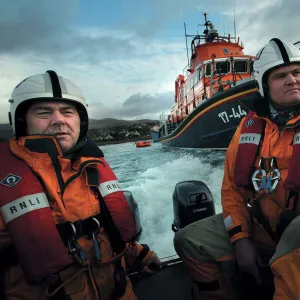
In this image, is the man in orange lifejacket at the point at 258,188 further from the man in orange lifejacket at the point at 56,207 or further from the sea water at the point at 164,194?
the sea water at the point at 164,194

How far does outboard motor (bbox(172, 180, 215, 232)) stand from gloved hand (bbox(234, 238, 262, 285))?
0.61 metres

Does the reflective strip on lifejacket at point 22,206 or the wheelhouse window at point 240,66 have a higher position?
the wheelhouse window at point 240,66

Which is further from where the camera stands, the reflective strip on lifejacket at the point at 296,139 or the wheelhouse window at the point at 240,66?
the wheelhouse window at the point at 240,66

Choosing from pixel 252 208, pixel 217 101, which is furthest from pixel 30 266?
pixel 217 101

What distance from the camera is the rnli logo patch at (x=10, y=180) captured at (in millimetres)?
1025

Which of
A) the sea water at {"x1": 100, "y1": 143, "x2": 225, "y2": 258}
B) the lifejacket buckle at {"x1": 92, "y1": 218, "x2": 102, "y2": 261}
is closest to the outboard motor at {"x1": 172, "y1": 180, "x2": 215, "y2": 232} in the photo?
the sea water at {"x1": 100, "y1": 143, "x2": 225, "y2": 258}

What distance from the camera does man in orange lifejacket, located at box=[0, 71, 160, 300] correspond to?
0.98 metres

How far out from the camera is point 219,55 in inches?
407

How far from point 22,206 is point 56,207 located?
0.14 metres

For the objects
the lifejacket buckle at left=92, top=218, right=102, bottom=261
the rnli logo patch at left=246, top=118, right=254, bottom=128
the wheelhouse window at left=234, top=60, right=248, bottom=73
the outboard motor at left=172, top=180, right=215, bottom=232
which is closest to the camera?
the lifejacket buckle at left=92, top=218, right=102, bottom=261

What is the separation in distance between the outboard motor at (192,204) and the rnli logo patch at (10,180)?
1283mm

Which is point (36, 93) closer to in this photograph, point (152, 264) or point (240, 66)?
point (152, 264)

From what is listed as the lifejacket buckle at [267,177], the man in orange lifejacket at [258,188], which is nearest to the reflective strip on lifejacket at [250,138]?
the man in orange lifejacket at [258,188]

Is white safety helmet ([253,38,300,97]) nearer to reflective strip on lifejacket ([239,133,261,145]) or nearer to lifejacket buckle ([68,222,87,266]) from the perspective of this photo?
reflective strip on lifejacket ([239,133,261,145])
